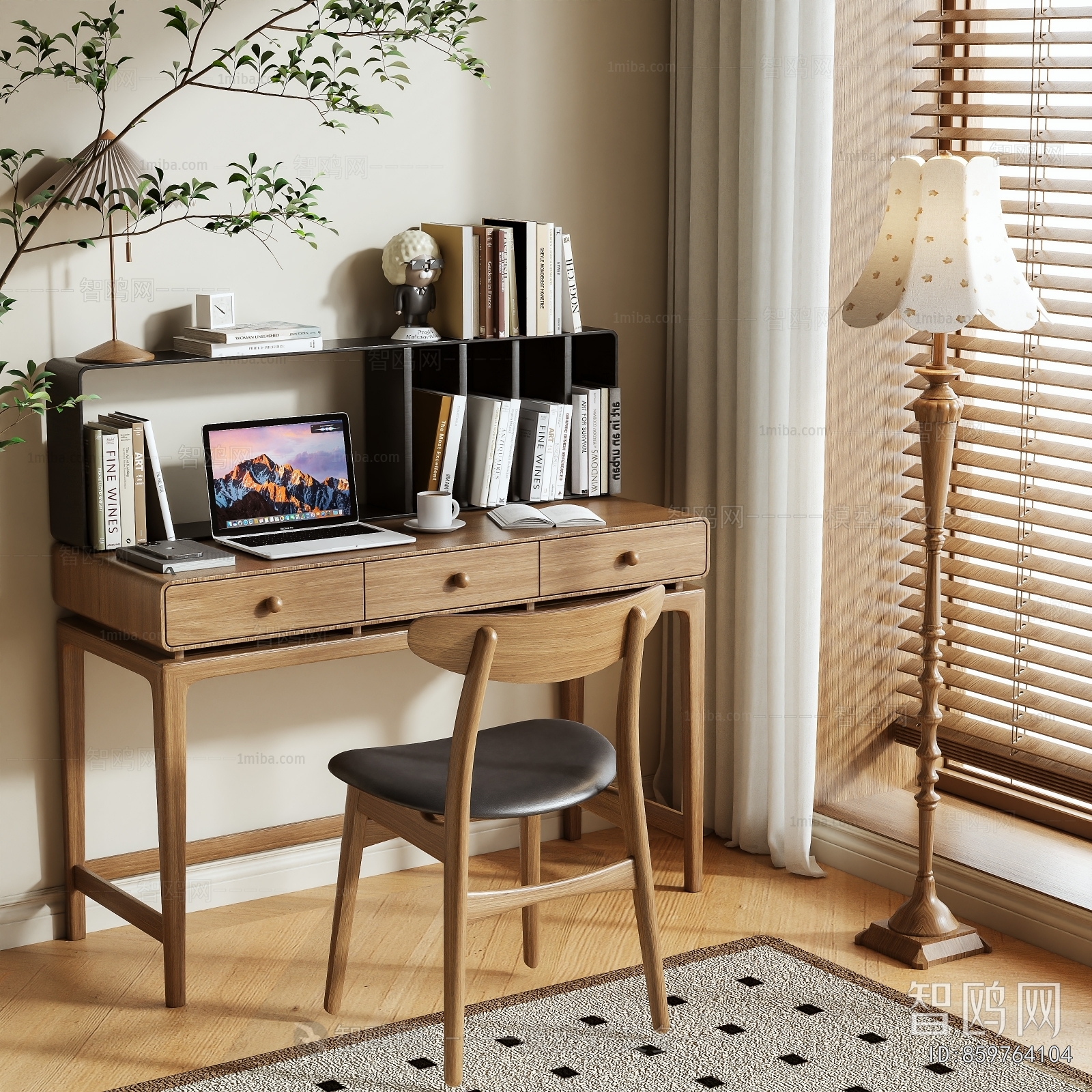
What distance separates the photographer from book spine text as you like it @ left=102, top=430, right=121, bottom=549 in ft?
9.21

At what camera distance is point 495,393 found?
340cm

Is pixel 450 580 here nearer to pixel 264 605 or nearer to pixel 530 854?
pixel 264 605

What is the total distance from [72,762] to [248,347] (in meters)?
0.89

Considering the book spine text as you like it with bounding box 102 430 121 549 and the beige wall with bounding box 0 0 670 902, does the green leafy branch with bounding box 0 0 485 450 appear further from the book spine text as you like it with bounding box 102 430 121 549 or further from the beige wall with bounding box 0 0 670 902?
the book spine text as you like it with bounding box 102 430 121 549

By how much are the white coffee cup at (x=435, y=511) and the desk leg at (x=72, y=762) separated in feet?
2.35

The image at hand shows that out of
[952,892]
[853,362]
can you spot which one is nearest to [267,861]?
[952,892]

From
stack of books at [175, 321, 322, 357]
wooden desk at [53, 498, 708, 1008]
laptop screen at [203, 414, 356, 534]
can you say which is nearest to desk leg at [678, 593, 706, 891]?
wooden desk at [53, 498, 708, 1008]

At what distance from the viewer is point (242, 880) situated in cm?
328

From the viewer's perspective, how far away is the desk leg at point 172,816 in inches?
106

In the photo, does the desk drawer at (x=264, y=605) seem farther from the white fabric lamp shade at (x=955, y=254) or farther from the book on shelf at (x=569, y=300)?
the white fabric lamp shade at (x=955, y=254)

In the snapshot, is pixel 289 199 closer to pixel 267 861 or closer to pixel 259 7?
pixel 259 7

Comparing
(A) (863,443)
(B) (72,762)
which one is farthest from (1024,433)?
(B) (72,762)

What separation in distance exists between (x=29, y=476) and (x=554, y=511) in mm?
1057

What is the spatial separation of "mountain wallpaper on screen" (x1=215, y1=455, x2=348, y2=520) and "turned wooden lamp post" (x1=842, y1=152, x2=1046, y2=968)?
1093 millimetres
